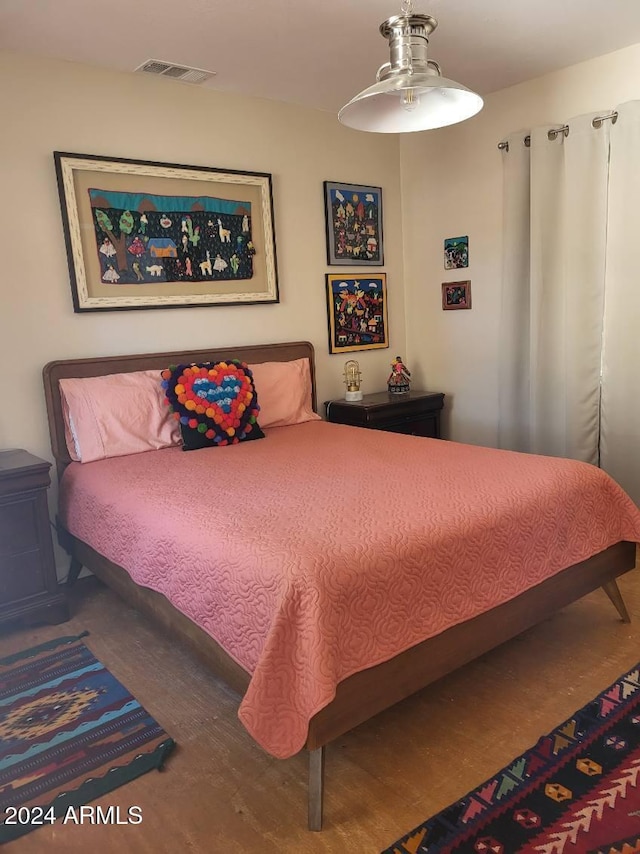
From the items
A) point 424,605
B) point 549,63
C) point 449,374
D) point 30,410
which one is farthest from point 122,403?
point 549,63

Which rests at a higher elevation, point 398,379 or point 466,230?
point 466,230

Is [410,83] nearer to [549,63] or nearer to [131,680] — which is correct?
[549,63]

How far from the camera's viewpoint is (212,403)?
10.2 feet

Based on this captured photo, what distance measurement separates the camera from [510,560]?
79.4 inches

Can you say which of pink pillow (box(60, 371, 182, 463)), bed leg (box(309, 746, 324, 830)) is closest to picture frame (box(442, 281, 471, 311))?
pink pillow (box(60, 371, 182, 463))

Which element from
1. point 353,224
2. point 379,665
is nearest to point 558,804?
point 379,665

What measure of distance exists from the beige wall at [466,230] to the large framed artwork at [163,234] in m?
1.17

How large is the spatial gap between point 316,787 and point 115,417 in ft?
6.34

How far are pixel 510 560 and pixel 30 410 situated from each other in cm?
228

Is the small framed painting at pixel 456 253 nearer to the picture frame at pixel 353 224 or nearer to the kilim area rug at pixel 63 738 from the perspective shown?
the picture frame at pixel 353 224

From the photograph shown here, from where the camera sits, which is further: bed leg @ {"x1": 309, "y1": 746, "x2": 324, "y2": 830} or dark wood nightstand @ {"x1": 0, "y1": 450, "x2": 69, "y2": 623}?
dark wood nightstand @ {"x1": 0, "y1": 450, "x2": 69, "y2": 623}

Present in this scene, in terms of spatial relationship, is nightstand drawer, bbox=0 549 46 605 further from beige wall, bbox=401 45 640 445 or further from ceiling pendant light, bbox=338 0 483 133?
beige wall, bbox=401 45 640 445

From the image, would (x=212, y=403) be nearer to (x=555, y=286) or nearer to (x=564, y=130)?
(x=555, y=286)

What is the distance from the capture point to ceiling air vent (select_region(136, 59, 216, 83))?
302cm
